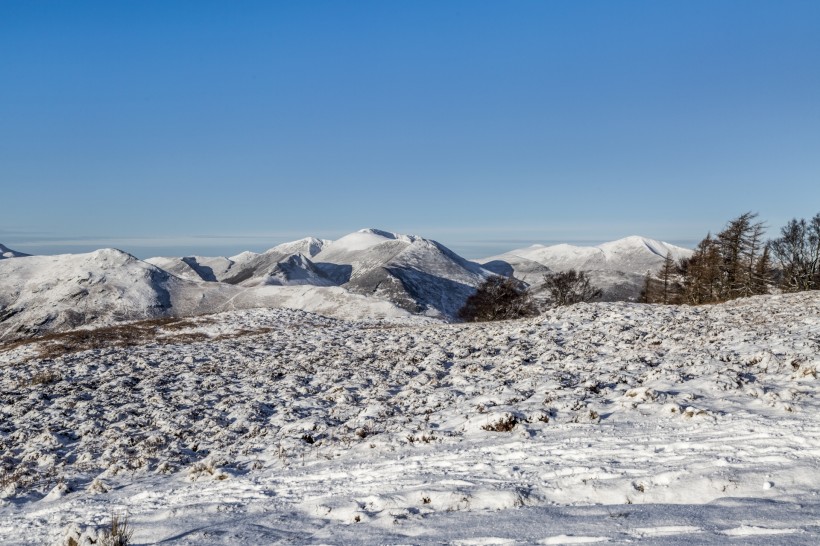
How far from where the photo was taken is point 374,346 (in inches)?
1077

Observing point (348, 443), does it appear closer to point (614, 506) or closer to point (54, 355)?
point (614, 506)

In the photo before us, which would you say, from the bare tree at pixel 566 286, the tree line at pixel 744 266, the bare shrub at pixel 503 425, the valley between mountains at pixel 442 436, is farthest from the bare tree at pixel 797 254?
the bare shrub at pixel 503 425

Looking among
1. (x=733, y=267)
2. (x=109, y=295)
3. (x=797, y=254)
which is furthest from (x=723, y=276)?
(x=109, y=295)

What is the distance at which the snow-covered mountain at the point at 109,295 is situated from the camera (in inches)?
5192

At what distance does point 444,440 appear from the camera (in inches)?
500

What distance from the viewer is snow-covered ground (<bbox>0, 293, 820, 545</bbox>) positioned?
A: 25.3 ft

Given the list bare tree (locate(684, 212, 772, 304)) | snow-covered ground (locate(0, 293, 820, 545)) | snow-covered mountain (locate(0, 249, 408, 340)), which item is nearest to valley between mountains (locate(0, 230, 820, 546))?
snow-covered ground (locate(0, 293, 820, 545))

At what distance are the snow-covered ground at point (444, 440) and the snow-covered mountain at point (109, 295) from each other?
9398 centimetres

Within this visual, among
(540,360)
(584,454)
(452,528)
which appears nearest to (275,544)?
(452,528)

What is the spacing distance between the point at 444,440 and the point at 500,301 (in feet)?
179

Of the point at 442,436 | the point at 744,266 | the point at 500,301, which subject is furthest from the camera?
the point at 500,301

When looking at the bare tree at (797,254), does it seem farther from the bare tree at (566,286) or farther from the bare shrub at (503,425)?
the bare shrub at (503,425)

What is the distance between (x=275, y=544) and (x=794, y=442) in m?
8.77

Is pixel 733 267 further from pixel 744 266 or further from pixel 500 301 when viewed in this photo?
pixel 500 301
